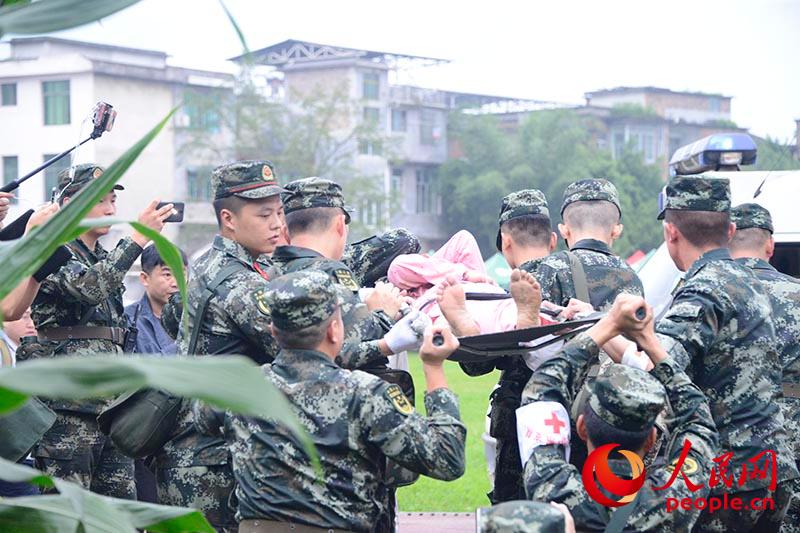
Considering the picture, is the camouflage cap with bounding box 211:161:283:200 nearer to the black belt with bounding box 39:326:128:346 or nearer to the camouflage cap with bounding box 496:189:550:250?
the camouflage cap with bounding box 496:189:550:250

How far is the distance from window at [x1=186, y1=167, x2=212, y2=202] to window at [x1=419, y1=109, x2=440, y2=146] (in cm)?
1396

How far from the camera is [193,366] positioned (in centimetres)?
94

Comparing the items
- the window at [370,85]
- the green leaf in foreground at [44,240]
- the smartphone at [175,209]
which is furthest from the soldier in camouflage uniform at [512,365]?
the window at [370,85]

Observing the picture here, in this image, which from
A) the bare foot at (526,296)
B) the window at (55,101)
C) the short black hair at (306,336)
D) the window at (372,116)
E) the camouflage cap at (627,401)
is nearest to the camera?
the camouflage cap at (627,401)

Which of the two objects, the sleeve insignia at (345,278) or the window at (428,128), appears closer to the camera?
the sleeve insignia at (345,278)

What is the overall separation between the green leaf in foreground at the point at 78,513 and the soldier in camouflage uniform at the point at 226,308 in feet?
9.47

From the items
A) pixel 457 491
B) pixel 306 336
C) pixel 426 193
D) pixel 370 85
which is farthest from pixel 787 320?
pixel 426 193

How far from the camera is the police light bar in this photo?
750cm

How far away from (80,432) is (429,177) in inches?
2235

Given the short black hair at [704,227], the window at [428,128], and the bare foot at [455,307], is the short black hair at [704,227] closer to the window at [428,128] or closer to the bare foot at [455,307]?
the bare foot at [455,307]

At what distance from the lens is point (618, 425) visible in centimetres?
296

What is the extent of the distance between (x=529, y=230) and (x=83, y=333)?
235cm

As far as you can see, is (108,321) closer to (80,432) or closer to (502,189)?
(80,432)

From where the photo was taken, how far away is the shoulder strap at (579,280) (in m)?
4.82
